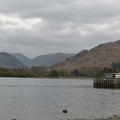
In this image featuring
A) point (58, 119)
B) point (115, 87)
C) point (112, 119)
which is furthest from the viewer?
point (115, 87)

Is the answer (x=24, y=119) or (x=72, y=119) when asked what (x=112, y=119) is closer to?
(x=72, y=119)

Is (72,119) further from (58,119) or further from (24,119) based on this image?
(24,119)

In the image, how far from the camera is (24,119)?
47781 millimetres

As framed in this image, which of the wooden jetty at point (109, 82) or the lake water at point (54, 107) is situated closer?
the lake water at point (54, 107)

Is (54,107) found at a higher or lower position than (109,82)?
lower

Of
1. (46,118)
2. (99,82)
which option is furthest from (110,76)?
(46,118)

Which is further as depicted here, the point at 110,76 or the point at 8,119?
the point at 110,76

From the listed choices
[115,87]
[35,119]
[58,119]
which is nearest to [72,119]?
[58,119]

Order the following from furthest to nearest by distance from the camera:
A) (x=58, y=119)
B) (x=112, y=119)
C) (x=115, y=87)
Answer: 1. (x=115, y=87)
2. (x=58, y=119)
3. (x=112, y=119)

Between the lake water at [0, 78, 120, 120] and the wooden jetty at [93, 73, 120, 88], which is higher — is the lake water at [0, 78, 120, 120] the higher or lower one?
the lower one

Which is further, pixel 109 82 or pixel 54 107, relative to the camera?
pixel 109 82

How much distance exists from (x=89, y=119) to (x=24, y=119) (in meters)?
10.1

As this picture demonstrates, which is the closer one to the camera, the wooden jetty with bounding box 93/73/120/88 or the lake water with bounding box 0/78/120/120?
the lake water with bounding box 0/78/120/120

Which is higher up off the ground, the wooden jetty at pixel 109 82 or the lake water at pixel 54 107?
the wooden jetty at pixel 109 82
